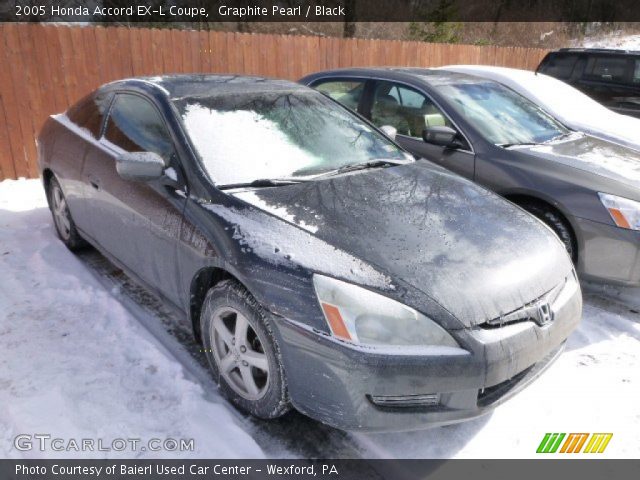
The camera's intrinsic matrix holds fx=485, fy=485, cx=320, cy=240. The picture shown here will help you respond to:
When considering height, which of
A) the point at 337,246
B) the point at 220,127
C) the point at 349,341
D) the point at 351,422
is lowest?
the point at 351,422

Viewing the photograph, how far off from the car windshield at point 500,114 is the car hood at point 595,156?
0.19m

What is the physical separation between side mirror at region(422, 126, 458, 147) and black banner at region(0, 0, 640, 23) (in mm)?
14385

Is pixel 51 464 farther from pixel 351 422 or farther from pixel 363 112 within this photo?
pixel 363 112

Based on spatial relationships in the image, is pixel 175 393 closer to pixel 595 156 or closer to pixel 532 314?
pixel 532 314

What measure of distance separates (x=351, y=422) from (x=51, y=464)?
1.32 metres

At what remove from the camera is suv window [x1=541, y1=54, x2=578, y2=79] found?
888 cm

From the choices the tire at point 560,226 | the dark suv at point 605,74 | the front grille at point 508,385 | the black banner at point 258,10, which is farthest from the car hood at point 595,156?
the black banner at point 258,10

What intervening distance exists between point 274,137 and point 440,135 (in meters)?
1.67

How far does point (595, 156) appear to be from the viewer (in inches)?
152

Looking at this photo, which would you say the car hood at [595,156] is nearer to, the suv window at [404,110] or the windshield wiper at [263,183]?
the suv window at [404,110]

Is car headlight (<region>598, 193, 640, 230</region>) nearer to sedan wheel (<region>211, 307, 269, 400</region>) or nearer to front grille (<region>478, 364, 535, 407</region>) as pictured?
front grille (<region>478, 364, 535, 407</region>)

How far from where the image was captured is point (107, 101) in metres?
3.61

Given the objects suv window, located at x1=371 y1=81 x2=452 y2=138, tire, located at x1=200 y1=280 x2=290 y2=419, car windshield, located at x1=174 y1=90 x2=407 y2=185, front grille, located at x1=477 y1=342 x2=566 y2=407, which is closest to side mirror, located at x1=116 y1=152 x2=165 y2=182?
car windshield, located at x1=174 y1=90 x2=407 y2=185

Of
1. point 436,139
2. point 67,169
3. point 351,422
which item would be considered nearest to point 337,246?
point 351,422
